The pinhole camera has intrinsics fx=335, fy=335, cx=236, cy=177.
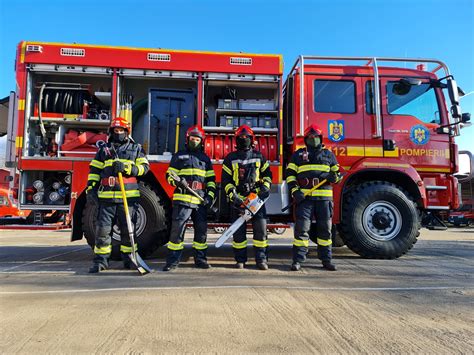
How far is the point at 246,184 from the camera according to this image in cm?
464

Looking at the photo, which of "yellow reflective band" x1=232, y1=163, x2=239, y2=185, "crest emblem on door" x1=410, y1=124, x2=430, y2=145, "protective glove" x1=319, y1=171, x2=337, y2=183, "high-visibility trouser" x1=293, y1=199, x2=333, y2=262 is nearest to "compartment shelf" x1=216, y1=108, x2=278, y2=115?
"yellow reflective band" x1=232, y1=163, x2=239, y2=185

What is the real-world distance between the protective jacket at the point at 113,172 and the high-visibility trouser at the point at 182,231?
641 millimetres

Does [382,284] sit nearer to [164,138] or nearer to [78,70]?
[164,138]

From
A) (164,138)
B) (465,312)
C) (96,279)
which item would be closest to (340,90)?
(164,138)

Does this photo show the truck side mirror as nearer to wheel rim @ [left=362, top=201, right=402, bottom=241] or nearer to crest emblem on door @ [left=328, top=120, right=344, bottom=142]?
crest emblem on door @ [left=328, top=120, right=344, bottom=142]

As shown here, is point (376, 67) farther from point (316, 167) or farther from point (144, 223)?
point (144, 223)

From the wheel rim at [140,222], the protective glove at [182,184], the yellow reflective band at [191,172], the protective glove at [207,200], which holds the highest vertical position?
the yellow reflective band at [191,172]

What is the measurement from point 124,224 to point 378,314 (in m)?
3.16

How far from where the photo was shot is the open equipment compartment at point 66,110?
5.12m

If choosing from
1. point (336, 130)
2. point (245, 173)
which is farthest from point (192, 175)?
point (336, 130)

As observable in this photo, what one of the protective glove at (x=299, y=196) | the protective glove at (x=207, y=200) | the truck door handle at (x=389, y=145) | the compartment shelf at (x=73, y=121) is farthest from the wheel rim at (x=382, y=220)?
the compartment shelf at (x=73, y=121)

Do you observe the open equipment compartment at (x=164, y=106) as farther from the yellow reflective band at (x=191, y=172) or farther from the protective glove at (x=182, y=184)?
the protective glove at (x=182, y=184)

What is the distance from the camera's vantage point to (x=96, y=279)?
3.93 metres

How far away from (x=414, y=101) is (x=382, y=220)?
2.08 m
